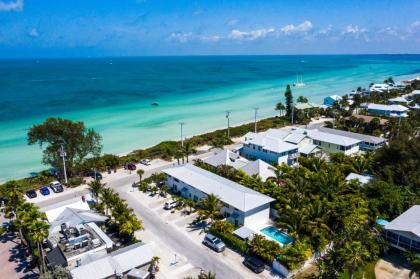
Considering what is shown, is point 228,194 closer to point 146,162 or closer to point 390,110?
point 146,162

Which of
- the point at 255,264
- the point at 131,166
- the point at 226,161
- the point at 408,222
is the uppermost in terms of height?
the point at 408,222

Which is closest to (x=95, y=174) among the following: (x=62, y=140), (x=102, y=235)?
(x=62, y=140)

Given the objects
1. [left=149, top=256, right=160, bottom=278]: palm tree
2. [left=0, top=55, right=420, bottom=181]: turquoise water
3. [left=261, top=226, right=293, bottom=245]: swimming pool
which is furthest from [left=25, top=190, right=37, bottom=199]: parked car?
[left=261, top=226, right=293, bottom=245]: swimming pool

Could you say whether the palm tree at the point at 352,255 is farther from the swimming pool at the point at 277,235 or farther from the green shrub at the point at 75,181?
the green shrub at the point at 75,181

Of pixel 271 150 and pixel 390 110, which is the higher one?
pixel 390 110

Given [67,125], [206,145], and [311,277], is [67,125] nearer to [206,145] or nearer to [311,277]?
[206,145]

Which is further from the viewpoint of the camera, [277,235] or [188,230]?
[188,230]
